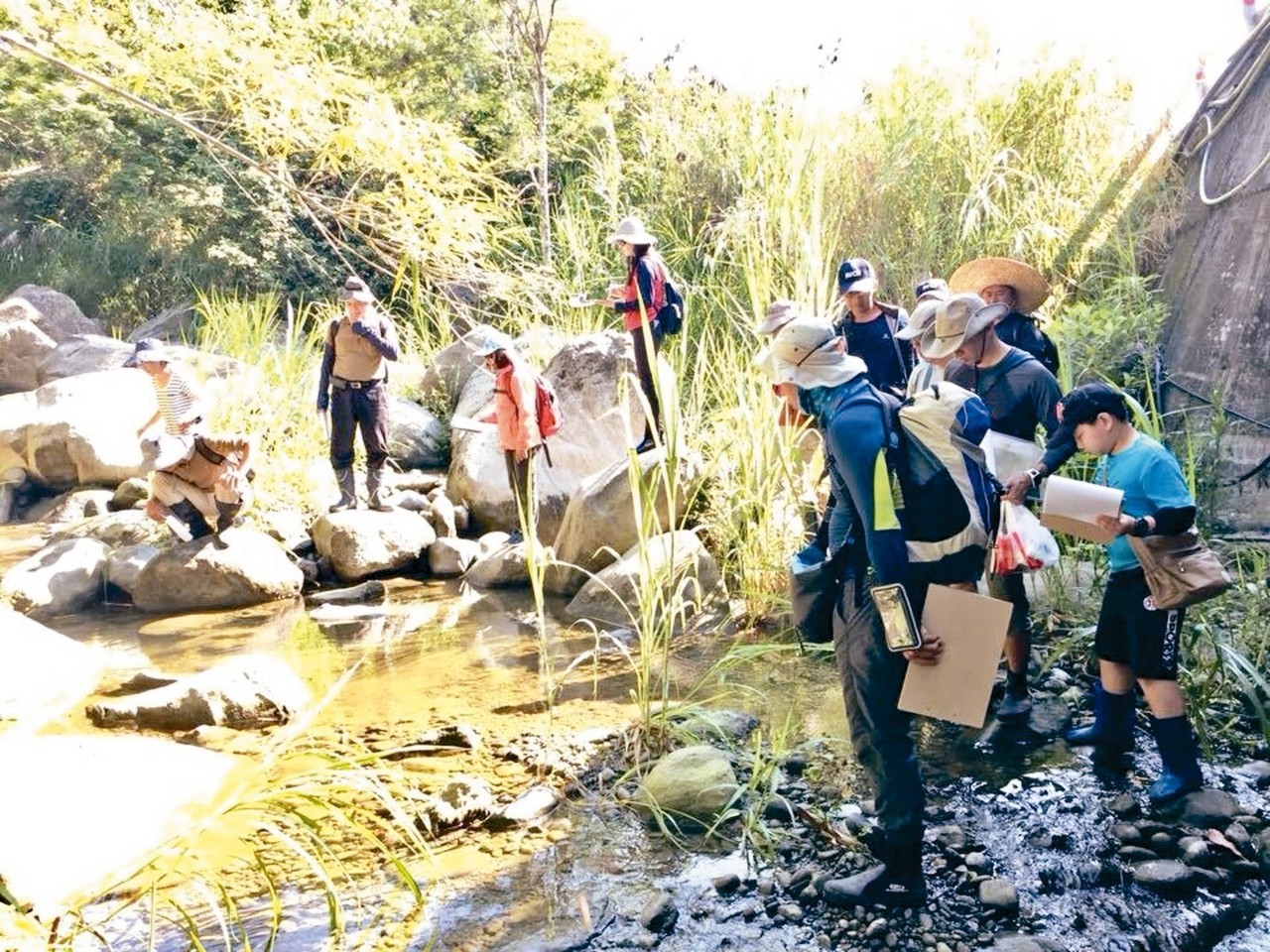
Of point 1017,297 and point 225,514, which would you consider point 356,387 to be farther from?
point 1017,297

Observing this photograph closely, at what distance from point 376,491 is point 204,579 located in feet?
5.09

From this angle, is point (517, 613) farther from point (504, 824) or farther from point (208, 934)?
point (208, 934)

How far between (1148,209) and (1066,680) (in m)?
4.96

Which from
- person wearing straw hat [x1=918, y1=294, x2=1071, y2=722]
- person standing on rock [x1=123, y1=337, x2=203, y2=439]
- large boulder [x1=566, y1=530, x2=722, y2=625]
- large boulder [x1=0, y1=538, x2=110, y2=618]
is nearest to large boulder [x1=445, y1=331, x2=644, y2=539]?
large boulder [x1=566, y1=530, x2=722, y2=625]

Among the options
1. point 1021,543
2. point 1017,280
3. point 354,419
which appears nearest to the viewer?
point 1021,543

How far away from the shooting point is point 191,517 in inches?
277

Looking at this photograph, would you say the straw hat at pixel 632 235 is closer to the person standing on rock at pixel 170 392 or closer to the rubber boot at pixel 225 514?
A: the person standing on rock at pixel 170 392

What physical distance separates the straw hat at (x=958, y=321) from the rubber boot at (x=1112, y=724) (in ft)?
4.50

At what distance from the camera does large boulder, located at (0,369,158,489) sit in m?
9.15

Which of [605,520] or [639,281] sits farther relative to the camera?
[639,281]

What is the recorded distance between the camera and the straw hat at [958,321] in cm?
385

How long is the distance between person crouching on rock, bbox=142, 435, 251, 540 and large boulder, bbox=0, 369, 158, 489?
2.57m

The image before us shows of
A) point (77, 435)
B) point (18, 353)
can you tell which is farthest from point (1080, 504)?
point (18, 353)

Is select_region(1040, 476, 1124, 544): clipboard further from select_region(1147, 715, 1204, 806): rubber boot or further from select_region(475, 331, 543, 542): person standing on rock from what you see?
select_region(475, 331, 543, 542): person standing on rock
